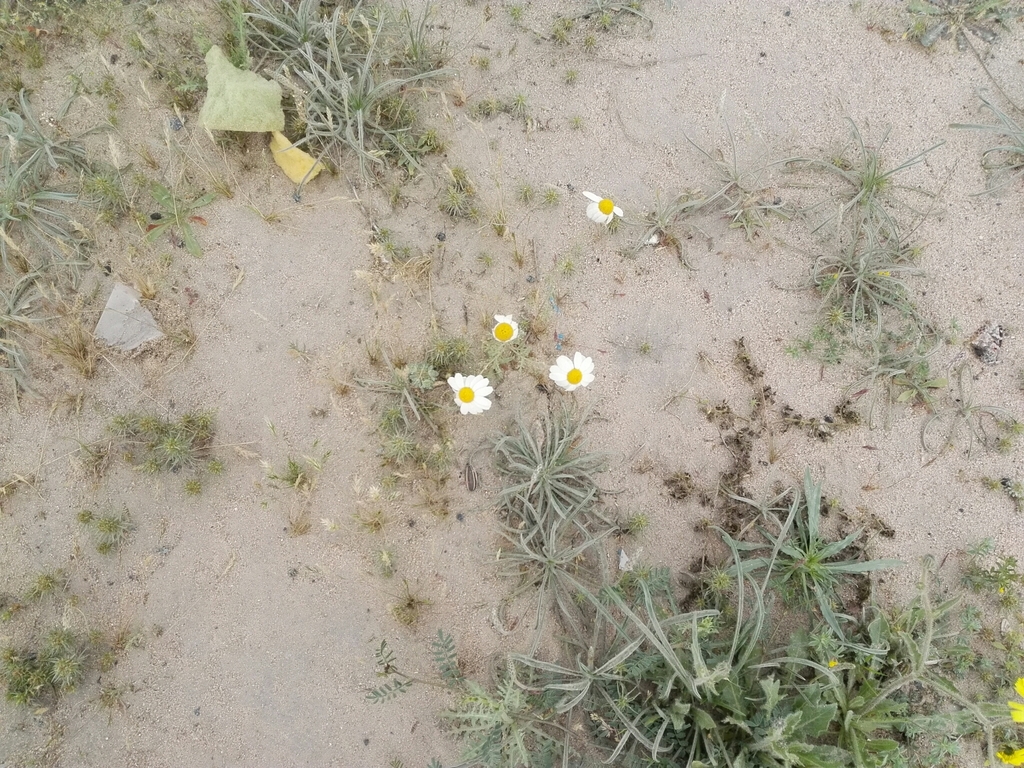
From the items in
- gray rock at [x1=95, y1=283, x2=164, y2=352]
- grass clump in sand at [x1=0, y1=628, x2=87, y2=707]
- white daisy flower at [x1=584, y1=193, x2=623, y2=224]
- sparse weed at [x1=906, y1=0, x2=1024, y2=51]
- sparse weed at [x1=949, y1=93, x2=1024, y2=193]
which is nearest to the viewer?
grass clump in sand at [x1=0, y1=628, x2=87, y2=707]

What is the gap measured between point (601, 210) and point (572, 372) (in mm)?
673

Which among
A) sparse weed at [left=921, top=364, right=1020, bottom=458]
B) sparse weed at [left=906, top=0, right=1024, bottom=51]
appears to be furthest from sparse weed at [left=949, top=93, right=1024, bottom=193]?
sparse weed at [left=921, top=364, right=1020, bottom=458]

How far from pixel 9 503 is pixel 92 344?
680 millimetres

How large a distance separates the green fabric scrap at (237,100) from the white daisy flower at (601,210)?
1307mm

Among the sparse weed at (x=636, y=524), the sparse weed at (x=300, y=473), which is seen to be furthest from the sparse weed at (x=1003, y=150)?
the sparse weed at (x=300, y=473)

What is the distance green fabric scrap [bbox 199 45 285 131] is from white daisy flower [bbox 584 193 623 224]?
4.29 ft

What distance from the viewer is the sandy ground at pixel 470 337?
7.83ft

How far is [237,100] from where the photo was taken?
8.46 ft

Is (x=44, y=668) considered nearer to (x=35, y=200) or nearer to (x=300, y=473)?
(x=300, y=473)

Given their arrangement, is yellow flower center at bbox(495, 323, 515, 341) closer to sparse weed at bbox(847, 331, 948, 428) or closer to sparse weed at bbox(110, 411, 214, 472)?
sparse weed at bbox(110, 411, 214, 472)

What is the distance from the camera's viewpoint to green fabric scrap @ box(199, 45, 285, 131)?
2578 millimetres

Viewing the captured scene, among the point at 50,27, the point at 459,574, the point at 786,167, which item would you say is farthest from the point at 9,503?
the point at 786,167

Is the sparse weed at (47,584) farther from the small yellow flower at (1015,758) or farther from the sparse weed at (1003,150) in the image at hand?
the sparse weed at (1003,150)

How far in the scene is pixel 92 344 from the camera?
8.63ft
